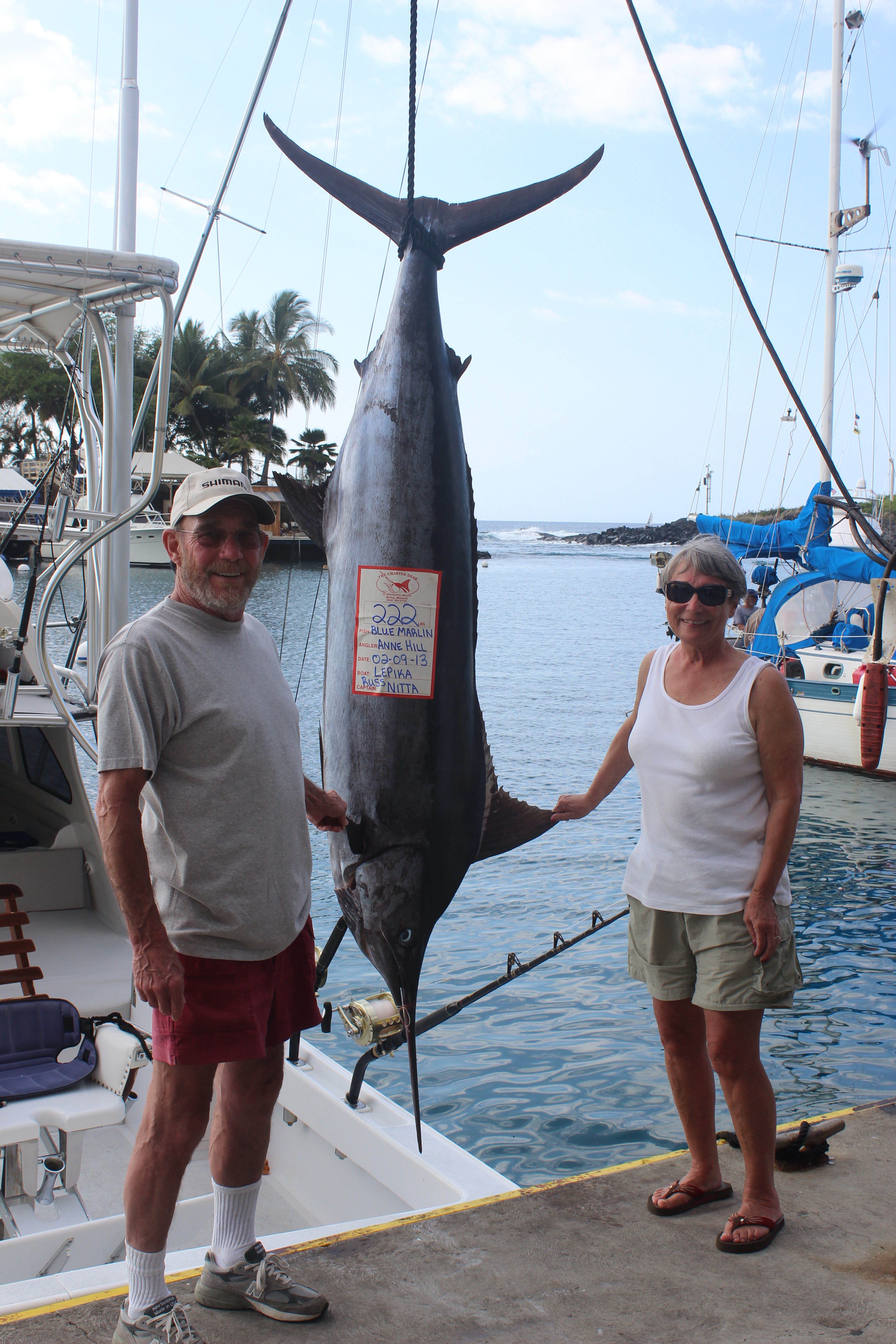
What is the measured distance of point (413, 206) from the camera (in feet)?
5.72

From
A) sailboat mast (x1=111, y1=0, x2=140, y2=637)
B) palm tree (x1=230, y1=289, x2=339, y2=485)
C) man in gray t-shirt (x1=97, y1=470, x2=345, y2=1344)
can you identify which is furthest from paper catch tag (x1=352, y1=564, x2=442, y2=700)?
palm tree (x1=230, y1=289, x2=339, y2=485)

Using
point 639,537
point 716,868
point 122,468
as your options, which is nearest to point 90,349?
point 122,468

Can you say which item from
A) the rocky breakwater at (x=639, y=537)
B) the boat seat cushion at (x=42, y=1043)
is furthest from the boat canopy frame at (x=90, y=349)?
the rocky breakwater at (x=639, y=537)

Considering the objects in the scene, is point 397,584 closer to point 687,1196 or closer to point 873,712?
point 687,1196

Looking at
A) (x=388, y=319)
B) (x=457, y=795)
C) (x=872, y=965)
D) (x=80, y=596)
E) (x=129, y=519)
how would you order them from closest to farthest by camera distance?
(x=457, y=795) → (x=388, y=319) → (x=129, y=519) → (x=872, y=965) → (x=80, y=596)

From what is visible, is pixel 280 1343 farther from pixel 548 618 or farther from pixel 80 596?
pixel 548 618

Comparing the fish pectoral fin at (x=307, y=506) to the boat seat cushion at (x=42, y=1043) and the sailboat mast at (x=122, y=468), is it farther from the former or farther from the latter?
the sailboat mast at (x=122, y=468)

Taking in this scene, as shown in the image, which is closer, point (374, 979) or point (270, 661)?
point (270, 661)

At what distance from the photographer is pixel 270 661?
6.30 ft

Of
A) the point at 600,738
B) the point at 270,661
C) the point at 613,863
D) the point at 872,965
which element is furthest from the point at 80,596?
the point at 270,661

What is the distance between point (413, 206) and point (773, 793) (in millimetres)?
1256

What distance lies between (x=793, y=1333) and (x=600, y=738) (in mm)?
12943

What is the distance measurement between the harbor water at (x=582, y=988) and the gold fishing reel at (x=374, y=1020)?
0.76 meters

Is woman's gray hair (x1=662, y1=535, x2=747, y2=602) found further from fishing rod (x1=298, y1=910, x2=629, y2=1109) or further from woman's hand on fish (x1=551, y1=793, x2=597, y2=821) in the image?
fishing rod (x1=298, y1=910, x2=629, y2=1109)
